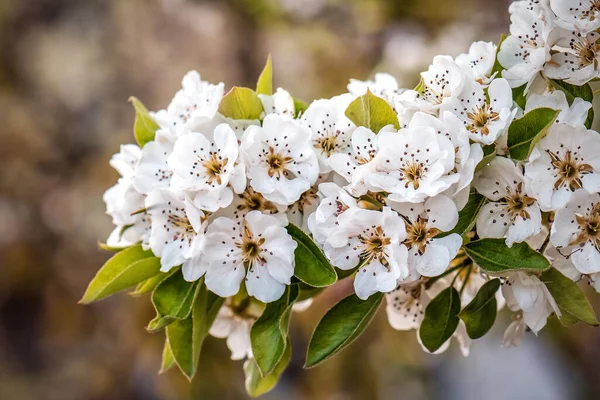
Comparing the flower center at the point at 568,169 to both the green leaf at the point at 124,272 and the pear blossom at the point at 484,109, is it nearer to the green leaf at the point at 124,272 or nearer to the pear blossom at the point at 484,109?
the pear blossom at the point at 484,109

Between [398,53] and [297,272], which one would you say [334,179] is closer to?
[297,272]

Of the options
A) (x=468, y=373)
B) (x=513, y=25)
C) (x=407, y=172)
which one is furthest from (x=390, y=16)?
(x=468, y=373)

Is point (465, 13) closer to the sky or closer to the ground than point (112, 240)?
closer to the ground

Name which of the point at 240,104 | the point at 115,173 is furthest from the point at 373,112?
the point at 115,173

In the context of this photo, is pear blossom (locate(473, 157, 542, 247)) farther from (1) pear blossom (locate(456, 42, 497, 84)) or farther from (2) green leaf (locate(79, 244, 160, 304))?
(2) green leaf (locate(79, 244, 160, 304))

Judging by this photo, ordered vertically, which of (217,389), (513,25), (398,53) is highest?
(513,25)

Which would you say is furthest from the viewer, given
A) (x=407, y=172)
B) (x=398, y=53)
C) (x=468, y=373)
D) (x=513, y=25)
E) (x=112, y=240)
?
(x=468, y=373)

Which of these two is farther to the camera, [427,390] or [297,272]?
[427,390]
